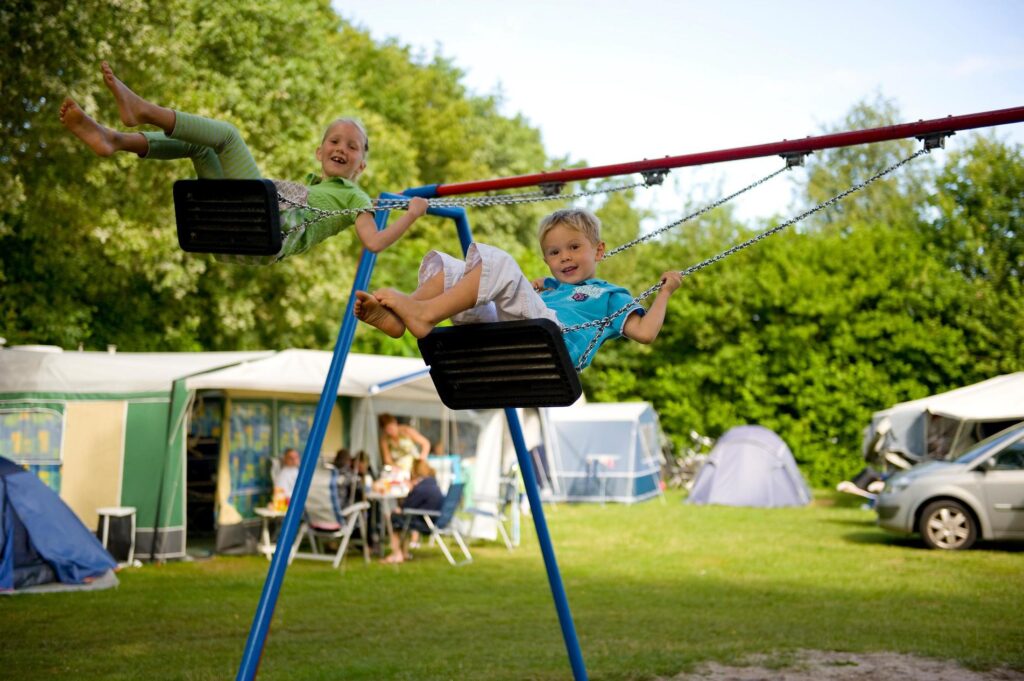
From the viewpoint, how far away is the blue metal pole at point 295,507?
5.42m

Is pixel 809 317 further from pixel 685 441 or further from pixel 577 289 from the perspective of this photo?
pixel 577 289

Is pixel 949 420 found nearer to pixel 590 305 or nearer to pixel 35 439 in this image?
pixel 35 439

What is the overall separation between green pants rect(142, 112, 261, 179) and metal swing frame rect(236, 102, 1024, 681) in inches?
51.7

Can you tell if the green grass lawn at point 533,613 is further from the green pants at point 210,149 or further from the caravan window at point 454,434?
the green pants at point 210,149

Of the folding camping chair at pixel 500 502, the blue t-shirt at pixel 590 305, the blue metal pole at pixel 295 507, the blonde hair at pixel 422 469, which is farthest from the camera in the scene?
the folding camping chair at pixel 500 502

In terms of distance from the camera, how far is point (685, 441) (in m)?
28.2

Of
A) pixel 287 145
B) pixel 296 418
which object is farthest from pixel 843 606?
pixel 287 145

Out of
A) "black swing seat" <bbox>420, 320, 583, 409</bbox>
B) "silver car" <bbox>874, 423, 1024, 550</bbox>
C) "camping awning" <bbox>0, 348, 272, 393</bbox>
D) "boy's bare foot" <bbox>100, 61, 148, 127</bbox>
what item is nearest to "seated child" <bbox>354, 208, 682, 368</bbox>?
"black swing seat" <bbox>420, 320, 583, 409</bbox>

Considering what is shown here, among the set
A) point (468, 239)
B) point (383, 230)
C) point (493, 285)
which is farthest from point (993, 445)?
point (493, 285)

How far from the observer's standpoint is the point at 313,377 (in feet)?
48.5

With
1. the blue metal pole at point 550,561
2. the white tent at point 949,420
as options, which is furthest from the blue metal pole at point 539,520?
the white tent at point 949,420

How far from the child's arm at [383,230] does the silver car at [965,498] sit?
1178cm

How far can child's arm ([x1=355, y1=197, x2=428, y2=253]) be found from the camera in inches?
203

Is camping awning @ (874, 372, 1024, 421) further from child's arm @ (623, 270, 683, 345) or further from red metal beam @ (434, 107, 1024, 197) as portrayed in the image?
child's arm @ (623, 270, 683, 345)
